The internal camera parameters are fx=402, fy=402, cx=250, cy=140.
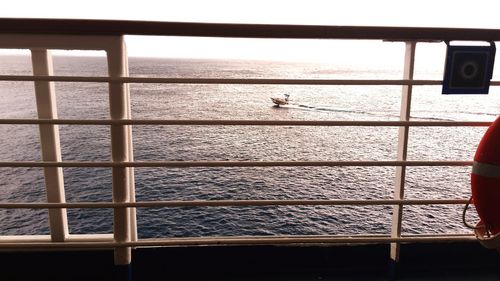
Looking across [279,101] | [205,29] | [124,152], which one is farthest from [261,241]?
[279,101]

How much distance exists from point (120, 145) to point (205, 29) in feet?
1.65

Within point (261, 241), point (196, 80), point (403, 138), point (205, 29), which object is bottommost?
point (261, 241)

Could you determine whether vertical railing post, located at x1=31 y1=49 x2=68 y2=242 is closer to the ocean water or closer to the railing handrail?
the railing handrail

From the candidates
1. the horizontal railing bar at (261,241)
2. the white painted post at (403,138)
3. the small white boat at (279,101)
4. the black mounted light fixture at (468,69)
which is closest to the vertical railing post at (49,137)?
the horizontal railing bar at (261,241)

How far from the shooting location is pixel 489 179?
1.32 meters

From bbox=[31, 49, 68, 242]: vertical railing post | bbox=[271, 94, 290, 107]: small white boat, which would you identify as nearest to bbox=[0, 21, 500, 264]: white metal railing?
bbox=[31, 49, 68, 242]: vertical railing post

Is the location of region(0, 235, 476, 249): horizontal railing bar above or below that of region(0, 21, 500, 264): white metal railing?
below

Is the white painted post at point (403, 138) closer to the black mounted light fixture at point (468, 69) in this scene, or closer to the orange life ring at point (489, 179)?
the black mounted light fixture at point (468, 69)

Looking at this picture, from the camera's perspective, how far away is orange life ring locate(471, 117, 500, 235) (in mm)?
1312

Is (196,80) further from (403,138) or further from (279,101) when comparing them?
(279,101)

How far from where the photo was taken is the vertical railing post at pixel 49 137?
1.45 metres

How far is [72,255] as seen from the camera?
1637 mm

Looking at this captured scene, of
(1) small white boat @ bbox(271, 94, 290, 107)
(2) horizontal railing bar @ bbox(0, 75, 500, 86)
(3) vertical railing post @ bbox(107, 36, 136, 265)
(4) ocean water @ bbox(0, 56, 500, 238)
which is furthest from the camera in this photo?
(1) small white boat @ bbox(271, 94, 290, 107)

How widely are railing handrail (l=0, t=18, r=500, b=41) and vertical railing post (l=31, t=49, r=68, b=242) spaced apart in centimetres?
16
